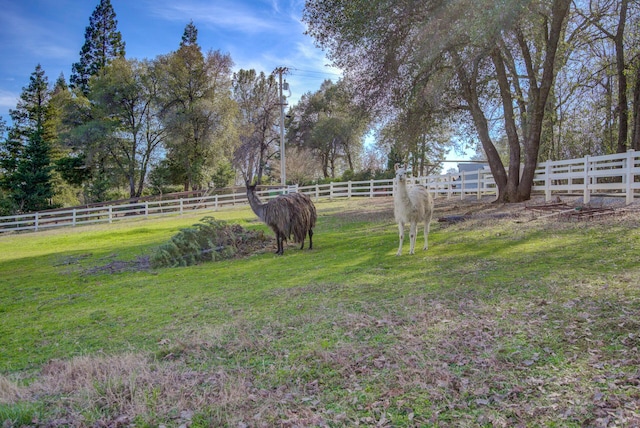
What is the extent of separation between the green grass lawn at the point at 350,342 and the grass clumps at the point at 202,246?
4.84 ft

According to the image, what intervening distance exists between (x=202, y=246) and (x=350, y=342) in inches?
288

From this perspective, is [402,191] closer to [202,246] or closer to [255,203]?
[255,203]

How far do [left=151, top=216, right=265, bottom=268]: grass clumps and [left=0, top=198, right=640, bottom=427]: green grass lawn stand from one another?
148 cm

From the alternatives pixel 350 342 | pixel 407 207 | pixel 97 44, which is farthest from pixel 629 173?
pixel 97 44

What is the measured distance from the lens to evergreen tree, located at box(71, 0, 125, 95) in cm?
4003

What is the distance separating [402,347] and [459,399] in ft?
3.05

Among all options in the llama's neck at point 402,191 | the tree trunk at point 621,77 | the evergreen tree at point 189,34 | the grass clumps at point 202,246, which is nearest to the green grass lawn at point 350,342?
the llama's neck at point 402,191

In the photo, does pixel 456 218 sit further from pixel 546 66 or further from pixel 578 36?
pixel 578 36

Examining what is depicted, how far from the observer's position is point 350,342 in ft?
13.5

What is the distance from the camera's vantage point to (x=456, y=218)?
1222 centimetres

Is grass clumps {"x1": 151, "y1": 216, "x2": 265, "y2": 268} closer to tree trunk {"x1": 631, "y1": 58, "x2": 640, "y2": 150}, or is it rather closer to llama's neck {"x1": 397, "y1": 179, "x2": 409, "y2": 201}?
llama's neck {"x1": 397, "y1": 179, "x2": 409, "y2": 201}

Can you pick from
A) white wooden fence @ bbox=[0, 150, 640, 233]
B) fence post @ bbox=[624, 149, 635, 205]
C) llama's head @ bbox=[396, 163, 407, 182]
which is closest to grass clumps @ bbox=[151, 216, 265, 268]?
llama's head @ bbox=[396, 163, 407, 182]

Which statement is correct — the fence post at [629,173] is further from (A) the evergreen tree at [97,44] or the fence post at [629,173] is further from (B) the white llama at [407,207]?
(A) the evergreen tree at [97,44]

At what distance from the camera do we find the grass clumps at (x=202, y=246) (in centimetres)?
989
